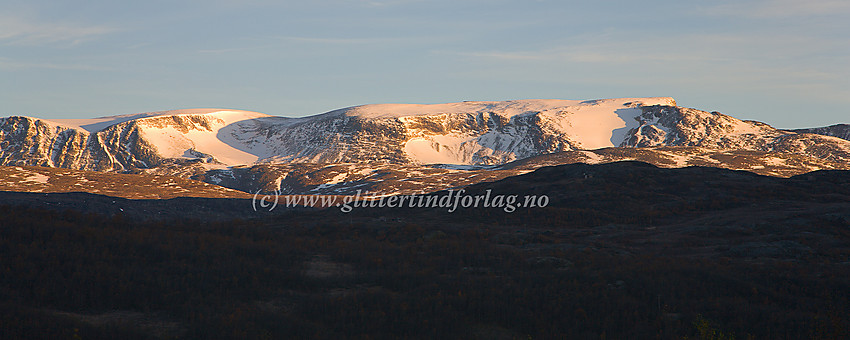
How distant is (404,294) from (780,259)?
23119mm

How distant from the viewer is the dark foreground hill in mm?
21969

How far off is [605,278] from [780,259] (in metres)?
13.8

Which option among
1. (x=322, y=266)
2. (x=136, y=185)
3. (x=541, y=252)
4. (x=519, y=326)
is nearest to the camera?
(x=519, y=326)

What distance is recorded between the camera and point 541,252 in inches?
1519

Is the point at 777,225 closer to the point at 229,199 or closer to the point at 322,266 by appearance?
the point at 322,266

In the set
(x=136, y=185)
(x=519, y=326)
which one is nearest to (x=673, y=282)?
(x=519, y=326)

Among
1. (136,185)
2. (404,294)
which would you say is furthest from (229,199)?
(404,294)

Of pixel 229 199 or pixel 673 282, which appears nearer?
pixel 673 282

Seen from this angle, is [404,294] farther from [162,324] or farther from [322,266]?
[162,324]

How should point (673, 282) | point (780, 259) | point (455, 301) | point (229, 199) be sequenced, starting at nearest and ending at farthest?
point (455, 301)
point (673, 282)
point (780, 259)
point (229, 199)

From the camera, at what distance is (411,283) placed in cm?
2862

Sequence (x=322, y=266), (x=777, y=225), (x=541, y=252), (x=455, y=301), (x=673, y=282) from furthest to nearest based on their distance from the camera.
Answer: (x=777, y=225) < (x=541, y=252) < (x=322, y=266) < (x=673, y=282) < (x=455, y=301)

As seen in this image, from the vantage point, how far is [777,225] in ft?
154

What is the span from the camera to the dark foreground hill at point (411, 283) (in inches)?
865
